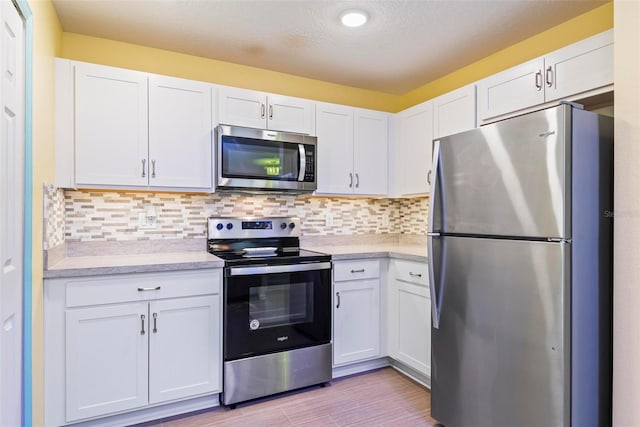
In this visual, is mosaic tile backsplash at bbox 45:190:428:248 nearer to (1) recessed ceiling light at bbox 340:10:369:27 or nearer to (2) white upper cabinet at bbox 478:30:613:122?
(2) white upper cabinet at bbox 478:30:613:122

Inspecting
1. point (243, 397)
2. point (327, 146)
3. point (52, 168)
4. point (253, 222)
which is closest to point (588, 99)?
point (327, 146)

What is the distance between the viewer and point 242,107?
8.61 ft

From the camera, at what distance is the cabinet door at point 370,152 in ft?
10.1

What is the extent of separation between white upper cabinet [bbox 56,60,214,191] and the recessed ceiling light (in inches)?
39.0

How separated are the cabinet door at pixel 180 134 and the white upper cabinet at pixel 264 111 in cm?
13

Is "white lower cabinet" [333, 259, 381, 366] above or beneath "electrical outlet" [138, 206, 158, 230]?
beneath

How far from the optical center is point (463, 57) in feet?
9.20

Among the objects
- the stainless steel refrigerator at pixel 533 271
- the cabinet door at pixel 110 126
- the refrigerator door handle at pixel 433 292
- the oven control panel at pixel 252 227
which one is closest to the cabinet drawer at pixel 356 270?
the oven control panel at pixel 252 227

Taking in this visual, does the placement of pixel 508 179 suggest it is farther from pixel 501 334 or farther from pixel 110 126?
pixel 110 126

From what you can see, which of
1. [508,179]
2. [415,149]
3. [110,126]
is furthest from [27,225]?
[415,149]

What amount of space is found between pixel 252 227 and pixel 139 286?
0.98m

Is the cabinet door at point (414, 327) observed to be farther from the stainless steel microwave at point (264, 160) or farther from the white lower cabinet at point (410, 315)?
the stainless steel microwave at point (264, 160)

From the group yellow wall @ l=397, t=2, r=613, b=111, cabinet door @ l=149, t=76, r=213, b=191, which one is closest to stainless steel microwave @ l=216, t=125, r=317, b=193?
cabinet door @ l=149, t=76, r=213, b=191

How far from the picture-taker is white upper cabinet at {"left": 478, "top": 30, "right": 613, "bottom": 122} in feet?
6.09
